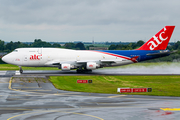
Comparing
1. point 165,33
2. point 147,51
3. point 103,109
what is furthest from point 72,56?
point 103,109

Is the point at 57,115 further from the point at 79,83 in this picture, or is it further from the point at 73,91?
the point at 79,83

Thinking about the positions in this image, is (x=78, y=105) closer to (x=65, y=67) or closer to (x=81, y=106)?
(x=81, y=106)

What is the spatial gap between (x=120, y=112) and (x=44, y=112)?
6443 millimetres

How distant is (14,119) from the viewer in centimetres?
2173

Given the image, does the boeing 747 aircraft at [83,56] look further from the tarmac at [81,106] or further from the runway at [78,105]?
the tarmac at [81,106]

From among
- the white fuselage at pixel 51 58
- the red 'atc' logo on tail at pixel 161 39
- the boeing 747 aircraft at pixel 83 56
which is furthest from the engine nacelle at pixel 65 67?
the red 'atc' logo on tail at pixel 161 39

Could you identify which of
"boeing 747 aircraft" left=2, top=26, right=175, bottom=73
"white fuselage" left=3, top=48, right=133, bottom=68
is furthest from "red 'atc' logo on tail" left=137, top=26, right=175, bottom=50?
"white fuselage" left=3, top=48, right=133, bottom=68

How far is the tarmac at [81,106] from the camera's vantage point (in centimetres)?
2300

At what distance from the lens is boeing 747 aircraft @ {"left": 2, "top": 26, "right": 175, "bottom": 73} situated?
59125 mm

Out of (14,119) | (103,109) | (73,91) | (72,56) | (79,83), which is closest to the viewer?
(14,119)

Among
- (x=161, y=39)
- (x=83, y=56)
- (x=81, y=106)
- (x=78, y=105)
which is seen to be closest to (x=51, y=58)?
(x=83, y=56)

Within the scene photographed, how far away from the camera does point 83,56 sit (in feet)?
199

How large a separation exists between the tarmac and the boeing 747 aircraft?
23922 millimetres

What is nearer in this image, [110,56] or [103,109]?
[103,109]
